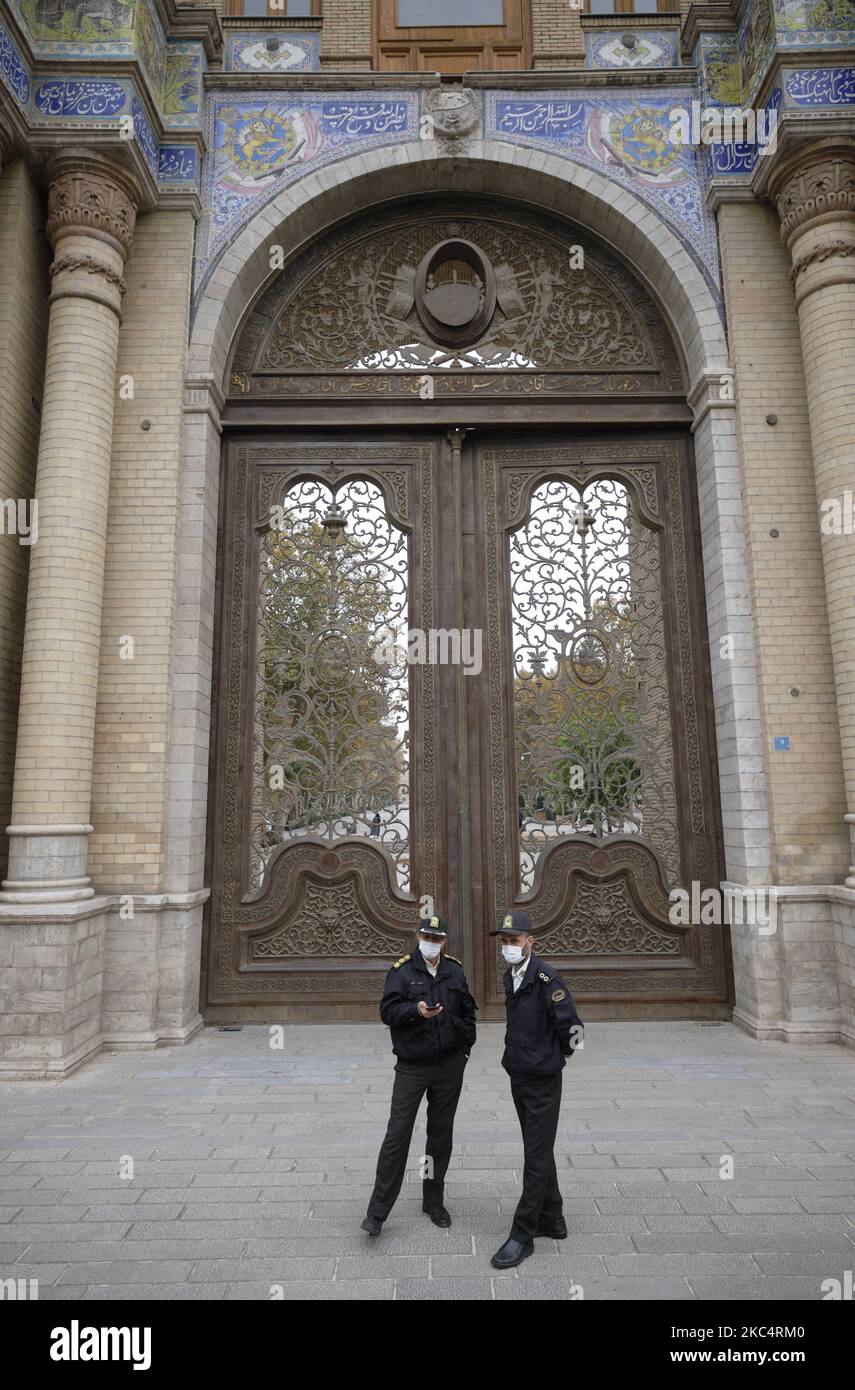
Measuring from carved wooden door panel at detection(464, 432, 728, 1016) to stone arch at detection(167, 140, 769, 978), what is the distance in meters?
0.33

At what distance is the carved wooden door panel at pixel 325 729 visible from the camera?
289 inches

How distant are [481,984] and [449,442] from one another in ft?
15.9

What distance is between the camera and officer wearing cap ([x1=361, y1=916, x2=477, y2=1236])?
3537 mm

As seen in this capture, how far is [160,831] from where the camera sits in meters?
6.75

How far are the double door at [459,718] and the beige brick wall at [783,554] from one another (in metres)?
0.75

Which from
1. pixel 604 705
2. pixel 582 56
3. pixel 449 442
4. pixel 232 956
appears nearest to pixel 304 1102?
pixel 232 956

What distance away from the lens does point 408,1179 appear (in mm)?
4148

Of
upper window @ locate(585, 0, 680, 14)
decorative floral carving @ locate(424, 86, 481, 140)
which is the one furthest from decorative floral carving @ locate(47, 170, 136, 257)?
upper window @ locate(585, 0, 680, 14)

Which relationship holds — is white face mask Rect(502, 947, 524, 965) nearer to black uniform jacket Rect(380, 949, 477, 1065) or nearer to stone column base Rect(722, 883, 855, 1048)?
black uniform jacket Rect(380, 949, 477, 1065)

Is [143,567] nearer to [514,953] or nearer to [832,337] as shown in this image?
[514,953]

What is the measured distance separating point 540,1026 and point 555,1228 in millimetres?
869

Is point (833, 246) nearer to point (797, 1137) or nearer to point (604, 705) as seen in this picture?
point (604, 705)

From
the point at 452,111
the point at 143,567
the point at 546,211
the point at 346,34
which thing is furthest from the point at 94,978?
the point at 346,34

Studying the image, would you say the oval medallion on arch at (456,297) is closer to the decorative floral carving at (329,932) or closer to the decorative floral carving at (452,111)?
the decorative floral carving at (452,111)
